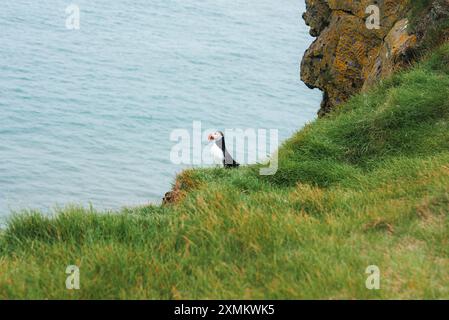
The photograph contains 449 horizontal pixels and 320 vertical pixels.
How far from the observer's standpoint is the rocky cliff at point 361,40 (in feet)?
45.8

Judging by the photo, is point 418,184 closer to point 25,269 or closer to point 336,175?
point 336,175

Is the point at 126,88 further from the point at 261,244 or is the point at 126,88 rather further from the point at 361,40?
the point at 261,244

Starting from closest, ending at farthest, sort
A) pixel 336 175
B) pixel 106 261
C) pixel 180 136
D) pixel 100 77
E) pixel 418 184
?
1. pixel 106 261
2. pixel 418 184
3. pixel 336 175
4. pixel 180 136
5. pixel 100 77

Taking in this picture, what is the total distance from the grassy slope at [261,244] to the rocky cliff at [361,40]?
13.7 ft

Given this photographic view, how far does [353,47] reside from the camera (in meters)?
15.9

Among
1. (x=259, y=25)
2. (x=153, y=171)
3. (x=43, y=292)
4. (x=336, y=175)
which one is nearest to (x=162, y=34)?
(x=259, y=25)

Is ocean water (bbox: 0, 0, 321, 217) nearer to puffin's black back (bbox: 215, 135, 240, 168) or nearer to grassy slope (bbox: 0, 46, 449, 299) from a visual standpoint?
puffin's black back (bbox: 215, 135, 240, 168)

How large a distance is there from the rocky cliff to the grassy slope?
4174mm

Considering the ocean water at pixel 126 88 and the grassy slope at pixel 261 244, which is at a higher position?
the ocean water at pixel 126 88

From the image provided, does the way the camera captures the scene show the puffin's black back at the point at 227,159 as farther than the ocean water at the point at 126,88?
No

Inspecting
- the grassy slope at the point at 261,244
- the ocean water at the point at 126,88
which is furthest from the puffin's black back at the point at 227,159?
the ocean water at the point at 126,88

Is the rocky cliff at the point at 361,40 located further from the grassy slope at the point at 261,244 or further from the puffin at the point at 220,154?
the grassy slope at the point at 261,244
